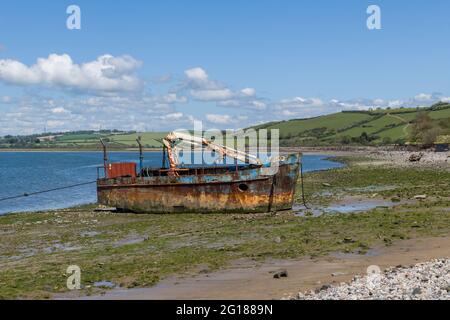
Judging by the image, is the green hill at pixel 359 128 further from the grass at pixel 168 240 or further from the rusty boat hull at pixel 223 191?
the grass at pixel 168 240

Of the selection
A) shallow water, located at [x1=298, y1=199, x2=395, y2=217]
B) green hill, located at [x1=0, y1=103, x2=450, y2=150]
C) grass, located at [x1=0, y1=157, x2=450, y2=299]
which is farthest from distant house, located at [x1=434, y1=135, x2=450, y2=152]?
shallow water, located at [x1=298, y1=199, x2=395, y2=217]

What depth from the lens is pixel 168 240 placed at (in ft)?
69.8

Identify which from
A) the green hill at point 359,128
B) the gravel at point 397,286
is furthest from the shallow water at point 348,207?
the green hill at point 359,128

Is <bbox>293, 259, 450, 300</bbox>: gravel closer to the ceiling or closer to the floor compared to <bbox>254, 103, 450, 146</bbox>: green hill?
closer to the floor

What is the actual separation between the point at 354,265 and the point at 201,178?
15748 mm

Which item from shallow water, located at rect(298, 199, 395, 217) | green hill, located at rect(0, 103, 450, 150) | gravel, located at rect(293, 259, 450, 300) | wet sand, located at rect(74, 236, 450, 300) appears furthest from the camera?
green hill, located at rect(0, 103, 450, 150)

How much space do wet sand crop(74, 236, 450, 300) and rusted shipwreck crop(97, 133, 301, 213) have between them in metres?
11.9

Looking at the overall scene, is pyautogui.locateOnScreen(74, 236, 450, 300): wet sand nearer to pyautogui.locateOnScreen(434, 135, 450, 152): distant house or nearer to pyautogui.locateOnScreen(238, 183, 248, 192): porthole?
pyautogui.locateOnScreen(238, 183, 248, 192): porthole

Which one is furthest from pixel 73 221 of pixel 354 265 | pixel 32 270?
pixel 354 265

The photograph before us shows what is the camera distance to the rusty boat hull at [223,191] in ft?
94.3

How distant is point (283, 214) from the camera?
27406mm

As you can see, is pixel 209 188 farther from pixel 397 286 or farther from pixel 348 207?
pixel 397 286

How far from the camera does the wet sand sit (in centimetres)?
1245
